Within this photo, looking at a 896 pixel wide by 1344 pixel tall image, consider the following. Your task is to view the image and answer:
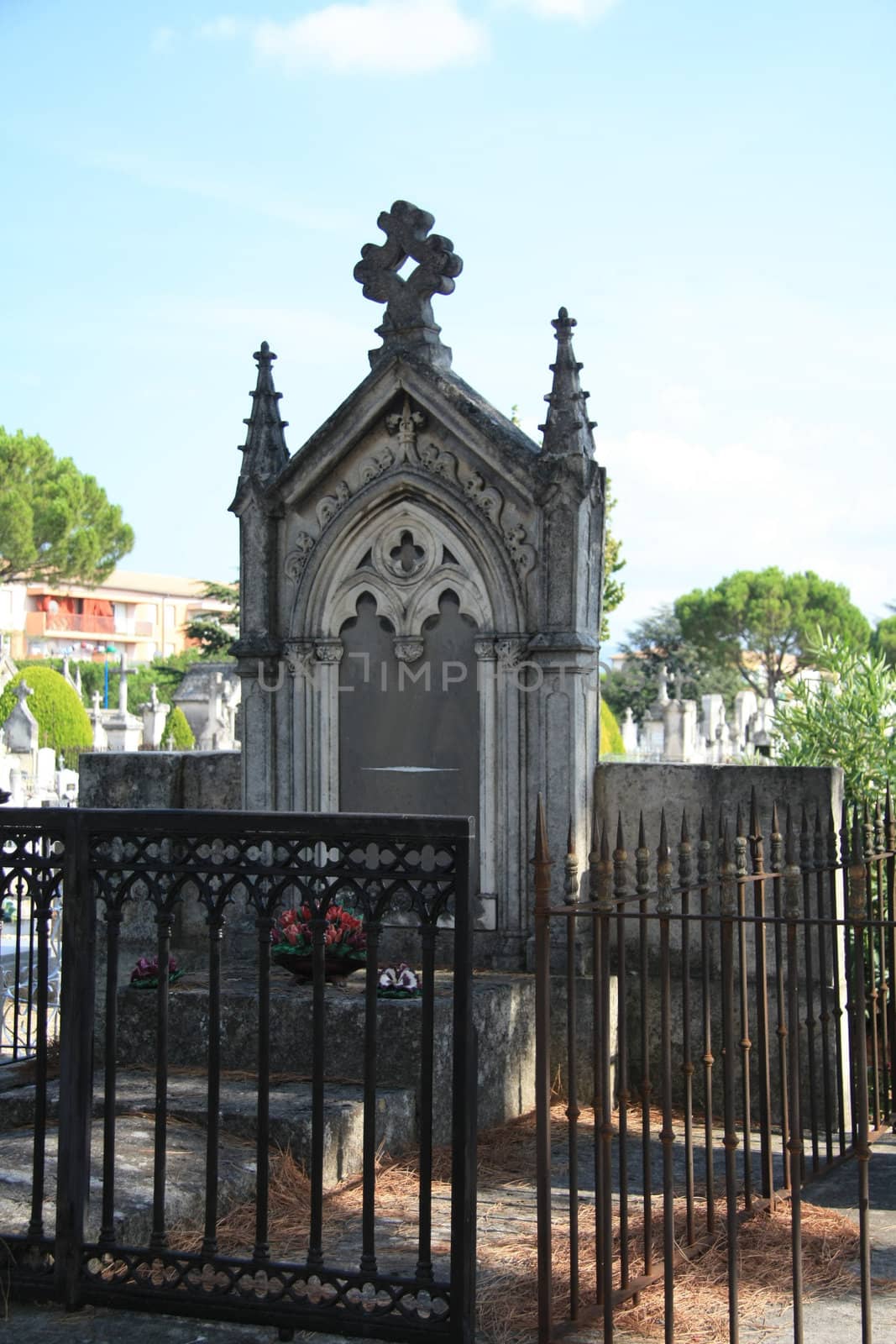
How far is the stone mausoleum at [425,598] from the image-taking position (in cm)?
752

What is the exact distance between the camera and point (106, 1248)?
14.9 feet

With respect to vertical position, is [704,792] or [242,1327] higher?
[704,792]

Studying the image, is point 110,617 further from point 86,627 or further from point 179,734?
point 179,734

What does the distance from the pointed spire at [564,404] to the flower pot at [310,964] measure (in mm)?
2692

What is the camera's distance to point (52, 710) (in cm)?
3078

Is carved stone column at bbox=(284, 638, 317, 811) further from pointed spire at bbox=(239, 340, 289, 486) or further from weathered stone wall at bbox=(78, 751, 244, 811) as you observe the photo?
pointed spire at bbox=(239, 340, 289, 486)

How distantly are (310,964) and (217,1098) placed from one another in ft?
8.05

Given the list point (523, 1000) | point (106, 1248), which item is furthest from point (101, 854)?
point (523, 1000)

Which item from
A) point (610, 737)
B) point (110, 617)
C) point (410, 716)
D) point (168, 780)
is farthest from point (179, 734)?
point (110, 617)

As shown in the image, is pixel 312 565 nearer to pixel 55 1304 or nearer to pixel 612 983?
pixel 612 983

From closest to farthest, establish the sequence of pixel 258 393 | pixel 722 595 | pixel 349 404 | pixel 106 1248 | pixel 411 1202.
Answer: pixel 106 1248
pixel 411 1202
pixel 349 404
pixel 258 393
pixel 722 595

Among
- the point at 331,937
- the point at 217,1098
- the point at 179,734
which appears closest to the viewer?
the point at 217,1098

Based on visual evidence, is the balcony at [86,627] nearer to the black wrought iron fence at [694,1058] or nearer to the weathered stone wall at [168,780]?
the weathered stone wall at [168,780]

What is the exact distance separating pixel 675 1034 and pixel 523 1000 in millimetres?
819
